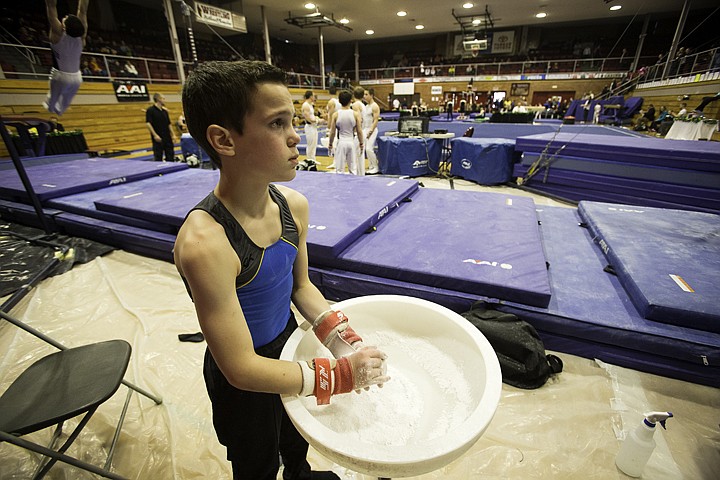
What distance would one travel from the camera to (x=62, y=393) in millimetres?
1284

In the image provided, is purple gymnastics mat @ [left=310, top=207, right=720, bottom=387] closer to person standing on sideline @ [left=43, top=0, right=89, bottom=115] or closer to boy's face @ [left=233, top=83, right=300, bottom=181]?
boy's face @ [left=233, top=83, right=300, bottom=181]

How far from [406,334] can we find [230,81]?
103 cm

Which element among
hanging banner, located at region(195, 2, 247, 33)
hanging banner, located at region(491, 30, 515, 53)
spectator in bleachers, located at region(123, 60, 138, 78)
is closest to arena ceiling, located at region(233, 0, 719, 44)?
hanging banner, located at region(491, 30, 515, 53)

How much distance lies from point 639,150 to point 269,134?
18.3 feet

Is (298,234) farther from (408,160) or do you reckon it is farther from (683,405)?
(408,160)

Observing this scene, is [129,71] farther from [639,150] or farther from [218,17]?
[639,150]

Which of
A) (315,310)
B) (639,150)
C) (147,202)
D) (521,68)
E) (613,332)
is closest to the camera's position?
(315,310)

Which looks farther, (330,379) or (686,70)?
(686,70)

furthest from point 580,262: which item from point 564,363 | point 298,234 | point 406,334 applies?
point 298,234

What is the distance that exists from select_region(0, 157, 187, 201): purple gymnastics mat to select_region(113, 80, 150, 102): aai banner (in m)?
5.68

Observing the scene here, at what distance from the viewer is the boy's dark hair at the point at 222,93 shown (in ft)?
2.72

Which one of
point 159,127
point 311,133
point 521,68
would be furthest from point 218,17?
point 521,68

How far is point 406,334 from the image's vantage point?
1241mm

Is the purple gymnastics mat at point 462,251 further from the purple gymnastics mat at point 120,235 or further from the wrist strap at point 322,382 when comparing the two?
the purple gymnastics mat at point 120,235
